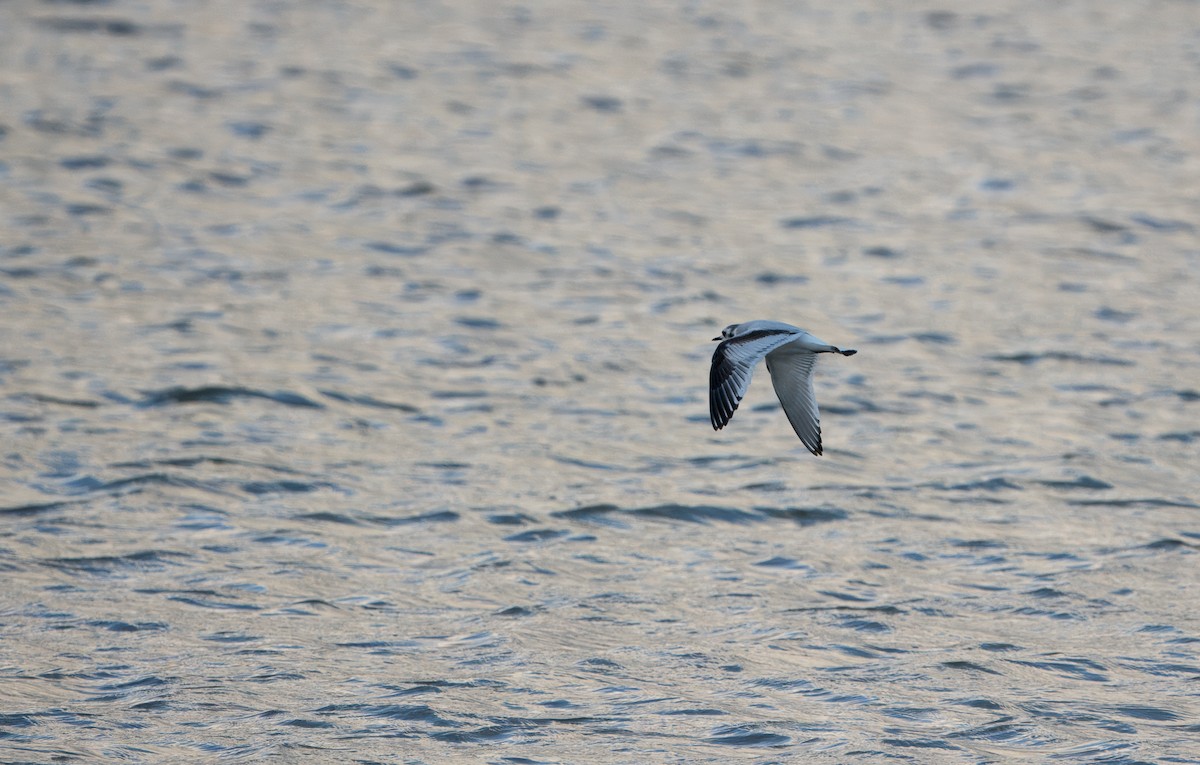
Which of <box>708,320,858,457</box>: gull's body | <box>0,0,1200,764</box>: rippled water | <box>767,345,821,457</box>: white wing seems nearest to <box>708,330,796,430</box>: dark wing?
<box>708,320,858,457</box>: gull's body

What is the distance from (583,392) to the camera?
14.9 meters

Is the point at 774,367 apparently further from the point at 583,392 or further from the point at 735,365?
the point at 583,392

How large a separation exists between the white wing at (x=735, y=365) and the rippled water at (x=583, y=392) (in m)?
1.66

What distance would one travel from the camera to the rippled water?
33.6ft

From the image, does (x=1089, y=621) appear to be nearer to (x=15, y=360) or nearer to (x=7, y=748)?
(x=7, y=748)

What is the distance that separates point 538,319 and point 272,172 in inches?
192

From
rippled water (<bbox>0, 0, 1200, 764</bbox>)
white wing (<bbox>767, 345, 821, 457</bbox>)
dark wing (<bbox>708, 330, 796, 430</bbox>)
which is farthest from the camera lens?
white wing (<bbox>767, 345, 821, 457</bbox>)

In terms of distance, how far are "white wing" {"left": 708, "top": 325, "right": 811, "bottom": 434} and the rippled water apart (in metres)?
1.66

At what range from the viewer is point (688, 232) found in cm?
1872

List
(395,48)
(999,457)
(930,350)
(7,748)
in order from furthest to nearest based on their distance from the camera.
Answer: (395,48)
(930,350)
(999,457)
(7,748)

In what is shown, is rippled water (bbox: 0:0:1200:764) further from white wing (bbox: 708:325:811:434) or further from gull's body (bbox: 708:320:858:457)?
white wing (bbox: 708:325:811:434)

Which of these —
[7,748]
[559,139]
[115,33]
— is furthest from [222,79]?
[7,748]

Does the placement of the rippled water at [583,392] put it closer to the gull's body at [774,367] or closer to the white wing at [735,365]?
the gull's body at [774,367]

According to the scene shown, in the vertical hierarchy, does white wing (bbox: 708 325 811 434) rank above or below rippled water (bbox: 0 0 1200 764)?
above
